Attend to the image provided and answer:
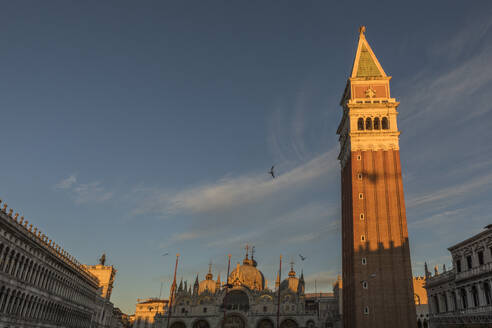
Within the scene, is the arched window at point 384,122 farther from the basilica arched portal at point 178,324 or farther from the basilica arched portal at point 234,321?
the basilica arched portal at point 178,324

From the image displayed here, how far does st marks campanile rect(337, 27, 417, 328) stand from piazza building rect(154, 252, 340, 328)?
94.8ft

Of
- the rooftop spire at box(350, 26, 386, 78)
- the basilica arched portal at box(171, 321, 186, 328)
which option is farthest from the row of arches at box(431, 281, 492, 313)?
the basilica arched portal at box(171, 321, 186, 328)

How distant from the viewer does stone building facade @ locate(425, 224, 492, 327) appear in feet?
135

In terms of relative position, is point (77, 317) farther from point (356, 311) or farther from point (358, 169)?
point (358, 169)

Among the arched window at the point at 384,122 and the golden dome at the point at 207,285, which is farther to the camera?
the golden dome at the point at 207,285

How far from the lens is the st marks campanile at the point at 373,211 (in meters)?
56.1

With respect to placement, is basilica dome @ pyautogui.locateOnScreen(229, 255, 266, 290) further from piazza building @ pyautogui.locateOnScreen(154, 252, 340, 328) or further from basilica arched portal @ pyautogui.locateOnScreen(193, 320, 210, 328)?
basilica arched portal @ pyautogui.locateOnScreen(193, 320, 210, 328)

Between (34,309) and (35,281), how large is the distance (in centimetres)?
334

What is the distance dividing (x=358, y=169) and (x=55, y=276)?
151ft

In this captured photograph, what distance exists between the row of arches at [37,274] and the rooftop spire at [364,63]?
184 feet

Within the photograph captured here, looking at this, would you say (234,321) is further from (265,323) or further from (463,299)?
(463,299)

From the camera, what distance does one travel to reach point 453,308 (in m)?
47.6

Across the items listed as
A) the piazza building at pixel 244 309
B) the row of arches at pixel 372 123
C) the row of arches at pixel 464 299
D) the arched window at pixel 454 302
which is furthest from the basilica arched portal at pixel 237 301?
the arched window at pixel 454 302

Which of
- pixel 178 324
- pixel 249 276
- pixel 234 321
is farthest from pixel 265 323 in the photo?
pixel 178 324
